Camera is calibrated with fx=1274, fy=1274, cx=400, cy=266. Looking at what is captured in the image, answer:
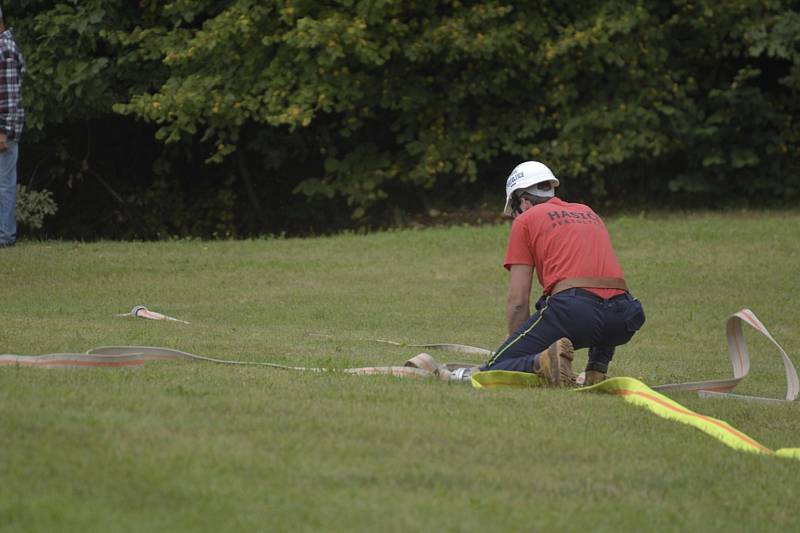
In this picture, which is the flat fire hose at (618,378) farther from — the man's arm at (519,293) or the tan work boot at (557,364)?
the man's arm at (519,293)

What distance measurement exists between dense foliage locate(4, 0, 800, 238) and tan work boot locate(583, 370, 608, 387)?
12.6 meters

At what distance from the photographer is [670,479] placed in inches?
217

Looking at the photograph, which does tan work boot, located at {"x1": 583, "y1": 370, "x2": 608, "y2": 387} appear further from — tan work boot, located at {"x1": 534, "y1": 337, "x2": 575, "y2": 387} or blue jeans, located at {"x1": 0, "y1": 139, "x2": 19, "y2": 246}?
blue jeans, located at {"x1": 0, "y1": 139, "x2": 19, "y2": 246}

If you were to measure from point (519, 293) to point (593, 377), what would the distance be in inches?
31.2

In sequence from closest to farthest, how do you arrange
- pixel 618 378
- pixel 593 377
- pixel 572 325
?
pixel 618 378 → pixel 572 325 → pixel 593 377

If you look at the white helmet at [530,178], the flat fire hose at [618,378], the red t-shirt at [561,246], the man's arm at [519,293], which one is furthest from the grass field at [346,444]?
the white helmet at [530,178]

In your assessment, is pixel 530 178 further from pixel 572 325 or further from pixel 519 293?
pixel 572 325

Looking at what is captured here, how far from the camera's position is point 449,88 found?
72.1 ft

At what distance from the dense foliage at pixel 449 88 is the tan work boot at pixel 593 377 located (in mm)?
12570

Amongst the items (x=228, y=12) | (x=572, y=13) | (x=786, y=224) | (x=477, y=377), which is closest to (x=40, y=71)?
(x=228, y=12)

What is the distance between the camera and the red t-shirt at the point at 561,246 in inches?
307

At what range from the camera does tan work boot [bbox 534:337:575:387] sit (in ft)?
24.6

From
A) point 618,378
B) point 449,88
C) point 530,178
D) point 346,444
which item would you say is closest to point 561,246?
point 530,178

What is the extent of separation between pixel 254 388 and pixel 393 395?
29.6 inches
